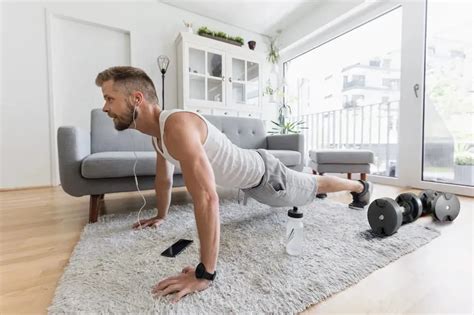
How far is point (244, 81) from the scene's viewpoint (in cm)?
313

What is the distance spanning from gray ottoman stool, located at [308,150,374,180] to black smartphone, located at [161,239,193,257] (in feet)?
4.66

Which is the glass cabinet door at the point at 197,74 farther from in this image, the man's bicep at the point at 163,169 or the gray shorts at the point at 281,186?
the gray shorts at the point at 281,186

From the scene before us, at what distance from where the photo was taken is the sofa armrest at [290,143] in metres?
1.93

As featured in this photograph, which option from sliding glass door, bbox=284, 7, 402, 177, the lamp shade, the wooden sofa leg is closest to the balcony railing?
sliding glass door, bbox=284, 7, 402, 177

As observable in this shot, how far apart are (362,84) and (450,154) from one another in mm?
1529

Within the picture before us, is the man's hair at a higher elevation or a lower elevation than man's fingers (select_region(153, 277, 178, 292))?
higher

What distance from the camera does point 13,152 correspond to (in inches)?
87.9

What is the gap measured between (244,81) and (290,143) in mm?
1514

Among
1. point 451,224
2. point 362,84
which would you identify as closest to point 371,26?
point 362,84

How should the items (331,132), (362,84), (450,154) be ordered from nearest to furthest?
(450,154)
(362,84)
(331,132)

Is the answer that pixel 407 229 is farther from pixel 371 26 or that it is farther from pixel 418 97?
pixel 371 26

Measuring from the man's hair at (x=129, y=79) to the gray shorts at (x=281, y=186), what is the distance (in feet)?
1.77

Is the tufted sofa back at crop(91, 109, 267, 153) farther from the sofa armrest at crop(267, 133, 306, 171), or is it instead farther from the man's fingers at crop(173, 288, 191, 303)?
the man's fingers at crop(173, 288, 191, 303)

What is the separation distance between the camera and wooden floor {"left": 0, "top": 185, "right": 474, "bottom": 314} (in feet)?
2.00
